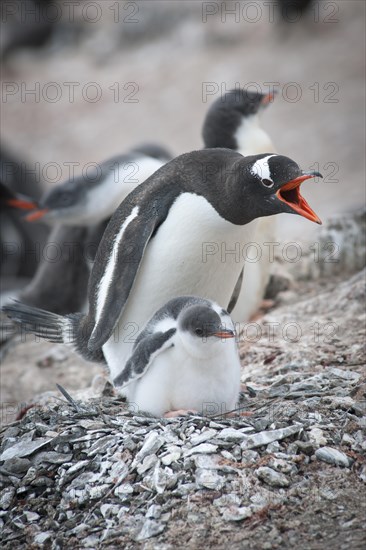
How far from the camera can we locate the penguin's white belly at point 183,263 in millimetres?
4176

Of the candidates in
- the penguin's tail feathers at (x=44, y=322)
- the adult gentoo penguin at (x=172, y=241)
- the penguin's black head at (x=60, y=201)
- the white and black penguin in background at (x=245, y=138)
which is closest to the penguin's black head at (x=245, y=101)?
the white and black penguin in background at (x=245, y=138)

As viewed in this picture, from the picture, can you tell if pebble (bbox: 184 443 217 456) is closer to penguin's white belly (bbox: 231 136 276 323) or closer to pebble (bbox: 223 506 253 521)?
pebble (bbox: 223 506 253 521)

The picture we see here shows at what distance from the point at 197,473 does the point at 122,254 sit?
1145mm

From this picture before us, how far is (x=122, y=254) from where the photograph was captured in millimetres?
4215

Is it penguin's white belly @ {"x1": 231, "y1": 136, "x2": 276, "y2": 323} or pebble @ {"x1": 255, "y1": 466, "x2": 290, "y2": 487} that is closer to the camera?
pebble @ {"x1": 255, "y1": 466, "x2": 290, "y2": 487}

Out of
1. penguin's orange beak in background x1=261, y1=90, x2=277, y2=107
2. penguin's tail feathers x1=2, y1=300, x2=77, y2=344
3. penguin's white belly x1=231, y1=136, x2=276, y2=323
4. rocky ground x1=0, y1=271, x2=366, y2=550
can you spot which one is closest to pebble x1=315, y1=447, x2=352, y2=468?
rocky ground x1=0, y1=271, x2=366, y2=550

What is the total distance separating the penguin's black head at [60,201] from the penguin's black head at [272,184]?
258 centimetres

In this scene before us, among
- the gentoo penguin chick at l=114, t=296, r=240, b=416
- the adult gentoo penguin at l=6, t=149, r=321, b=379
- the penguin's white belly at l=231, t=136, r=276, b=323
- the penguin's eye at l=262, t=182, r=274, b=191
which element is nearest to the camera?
the gentoo penguin chick at l=114, t=296, r=240, b=416

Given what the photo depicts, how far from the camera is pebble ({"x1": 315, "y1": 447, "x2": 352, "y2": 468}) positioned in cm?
350

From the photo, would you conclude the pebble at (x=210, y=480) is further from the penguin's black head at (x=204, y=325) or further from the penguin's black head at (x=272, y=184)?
the penguin's black head at (x=272, y=184)

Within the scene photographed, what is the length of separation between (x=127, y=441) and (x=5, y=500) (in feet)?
1.71

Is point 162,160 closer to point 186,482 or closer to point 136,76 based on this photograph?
point 186,482

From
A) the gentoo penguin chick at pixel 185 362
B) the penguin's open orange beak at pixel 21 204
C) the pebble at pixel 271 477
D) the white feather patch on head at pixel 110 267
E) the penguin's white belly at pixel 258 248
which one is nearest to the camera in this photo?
the pebble at pixel 271 477

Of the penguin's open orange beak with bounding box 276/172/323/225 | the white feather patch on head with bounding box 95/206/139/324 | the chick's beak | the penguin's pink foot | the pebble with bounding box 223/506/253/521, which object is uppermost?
the penguin's open orange beak with bounding box 276/172/323/225
